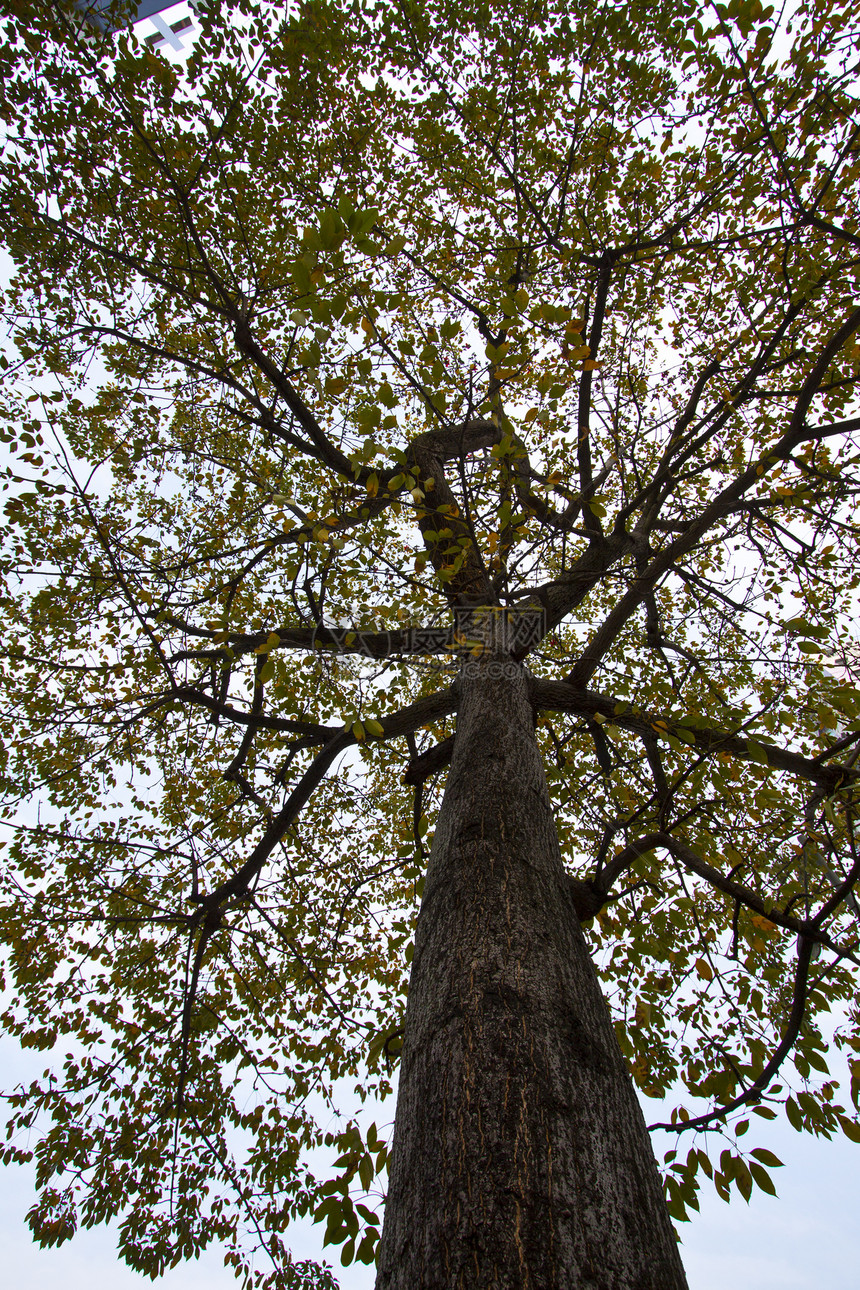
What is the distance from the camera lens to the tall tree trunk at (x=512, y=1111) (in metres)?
1.06

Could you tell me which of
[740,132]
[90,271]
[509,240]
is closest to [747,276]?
[740,132]

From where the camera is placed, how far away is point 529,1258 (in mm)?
1017

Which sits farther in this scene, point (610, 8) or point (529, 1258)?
point (610, 8)

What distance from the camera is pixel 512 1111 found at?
1292 millimetres

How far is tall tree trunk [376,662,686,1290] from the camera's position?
3.49 ft

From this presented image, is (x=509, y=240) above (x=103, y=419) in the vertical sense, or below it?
above

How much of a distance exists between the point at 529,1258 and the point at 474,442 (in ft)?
25.1

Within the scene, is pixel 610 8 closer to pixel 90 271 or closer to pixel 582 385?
pixel 582 385

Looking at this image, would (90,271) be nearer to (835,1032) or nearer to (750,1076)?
(750,1076)

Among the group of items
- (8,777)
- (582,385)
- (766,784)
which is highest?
(582,385)

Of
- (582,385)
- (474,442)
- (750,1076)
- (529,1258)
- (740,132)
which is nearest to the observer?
(529,1258)

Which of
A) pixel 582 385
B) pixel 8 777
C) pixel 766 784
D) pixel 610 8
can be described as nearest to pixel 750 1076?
pixel 766 784

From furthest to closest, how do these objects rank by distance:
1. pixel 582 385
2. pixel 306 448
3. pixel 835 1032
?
1. pixel 306 448
2. pixel 582 385
3. pixel 835 1032

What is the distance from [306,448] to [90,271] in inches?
114
